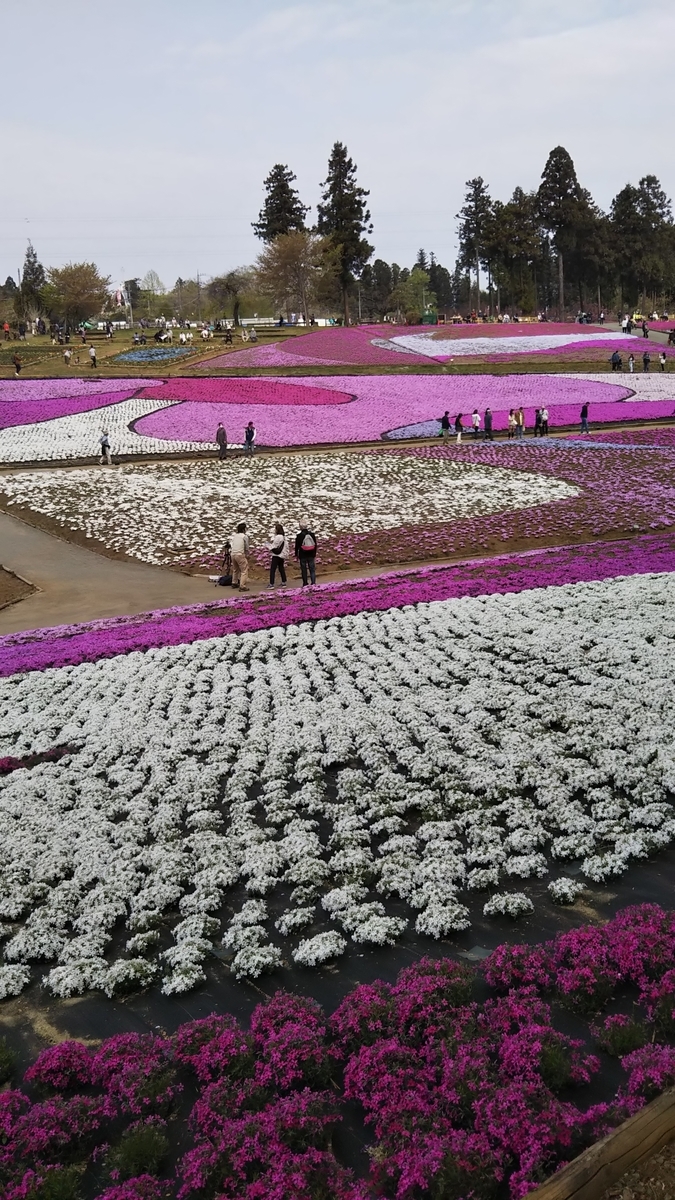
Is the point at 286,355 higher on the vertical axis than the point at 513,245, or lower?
lower

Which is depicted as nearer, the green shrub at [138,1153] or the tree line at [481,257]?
the green shrub at [138,1153]

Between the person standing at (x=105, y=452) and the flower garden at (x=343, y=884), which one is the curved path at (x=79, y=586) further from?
the person standing at (x=105, y=452)

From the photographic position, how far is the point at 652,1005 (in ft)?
25.0

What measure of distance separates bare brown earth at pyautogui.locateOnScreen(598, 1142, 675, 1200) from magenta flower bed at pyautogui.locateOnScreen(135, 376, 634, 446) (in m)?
39.4

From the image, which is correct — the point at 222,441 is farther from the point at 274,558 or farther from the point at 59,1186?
the point at 59,1186

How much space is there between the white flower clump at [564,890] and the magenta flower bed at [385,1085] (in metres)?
0.90

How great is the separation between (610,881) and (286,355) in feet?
212

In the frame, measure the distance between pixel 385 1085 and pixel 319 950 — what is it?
1.86m

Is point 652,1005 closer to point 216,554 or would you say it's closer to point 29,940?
point 29,940

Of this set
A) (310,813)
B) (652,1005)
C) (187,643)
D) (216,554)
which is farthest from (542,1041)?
(216,554)

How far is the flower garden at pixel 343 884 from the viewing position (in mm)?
6676

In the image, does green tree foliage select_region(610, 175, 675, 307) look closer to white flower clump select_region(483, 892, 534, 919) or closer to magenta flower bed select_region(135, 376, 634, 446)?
magenta flower bed select_region(135, 376, 634, 446)

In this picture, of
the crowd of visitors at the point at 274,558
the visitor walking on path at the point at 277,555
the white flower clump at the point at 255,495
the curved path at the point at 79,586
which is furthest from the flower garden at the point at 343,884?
the white flower clump at the point at 255,495

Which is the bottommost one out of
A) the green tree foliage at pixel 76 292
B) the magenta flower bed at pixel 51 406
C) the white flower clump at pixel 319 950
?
the white flower clump at pixel 319 950
